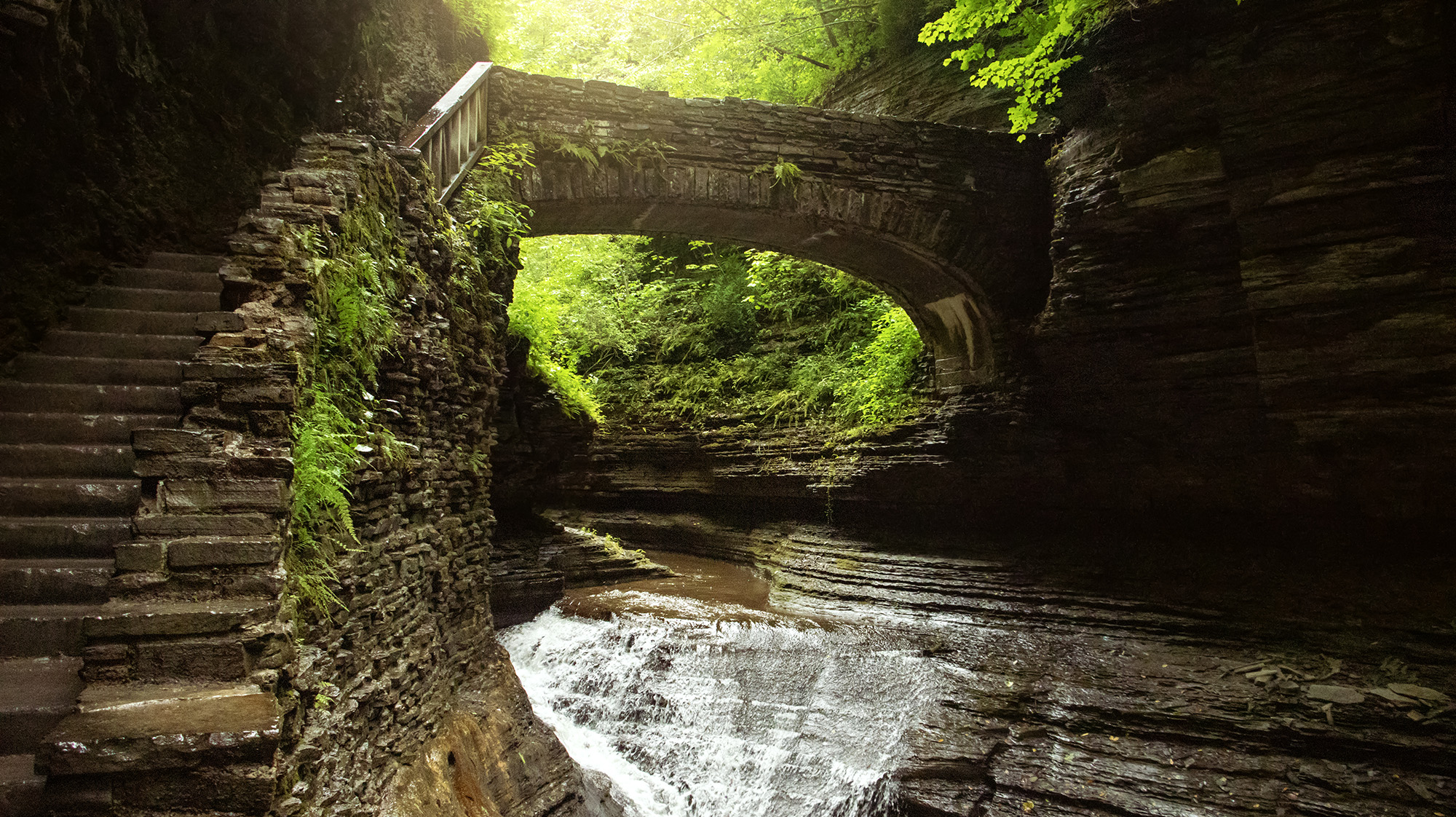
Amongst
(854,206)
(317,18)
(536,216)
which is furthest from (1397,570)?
(317,18)

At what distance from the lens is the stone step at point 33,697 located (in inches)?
92.7

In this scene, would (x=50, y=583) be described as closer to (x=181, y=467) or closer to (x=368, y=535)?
(x=181, y=467)

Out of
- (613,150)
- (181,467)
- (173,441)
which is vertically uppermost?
(613,150)

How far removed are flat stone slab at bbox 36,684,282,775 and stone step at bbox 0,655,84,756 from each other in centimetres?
9

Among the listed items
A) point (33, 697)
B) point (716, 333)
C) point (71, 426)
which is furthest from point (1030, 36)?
point (33, 697)

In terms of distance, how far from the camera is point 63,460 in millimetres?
3242

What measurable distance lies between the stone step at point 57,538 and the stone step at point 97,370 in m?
0.92

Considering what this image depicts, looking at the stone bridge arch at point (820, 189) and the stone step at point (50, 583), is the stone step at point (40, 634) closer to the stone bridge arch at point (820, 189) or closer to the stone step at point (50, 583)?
the stone step at point (50, 583)

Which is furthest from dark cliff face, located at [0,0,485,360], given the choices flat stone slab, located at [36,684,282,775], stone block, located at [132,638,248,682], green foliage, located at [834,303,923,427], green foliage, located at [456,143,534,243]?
green foliage, located at [834,303,923,427]

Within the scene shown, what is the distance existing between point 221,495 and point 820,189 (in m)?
7.02

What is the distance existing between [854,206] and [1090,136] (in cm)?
262

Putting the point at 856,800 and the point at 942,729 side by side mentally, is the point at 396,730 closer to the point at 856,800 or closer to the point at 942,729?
the point at 856,800

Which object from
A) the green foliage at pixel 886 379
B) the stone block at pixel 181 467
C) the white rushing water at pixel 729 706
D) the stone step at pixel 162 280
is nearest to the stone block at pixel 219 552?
the stone block at pixel 181 467

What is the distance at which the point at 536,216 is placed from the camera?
804 cm
